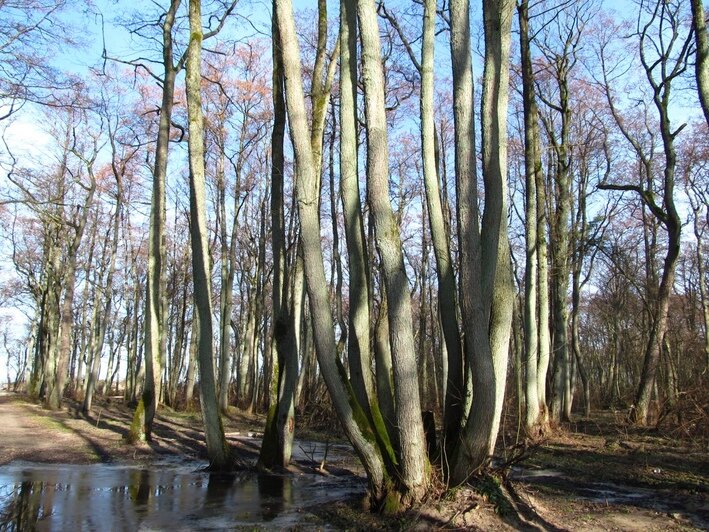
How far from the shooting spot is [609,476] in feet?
28.2

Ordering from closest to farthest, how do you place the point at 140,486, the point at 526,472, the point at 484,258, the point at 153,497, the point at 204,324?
1. the point at 484,258
2. the point at 153,497
3. the point at 140,486
4. the point at 526,472
5. the point at 204,324

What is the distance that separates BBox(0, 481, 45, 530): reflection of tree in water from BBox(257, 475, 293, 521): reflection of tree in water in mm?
2416

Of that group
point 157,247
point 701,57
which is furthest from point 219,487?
point 701,57

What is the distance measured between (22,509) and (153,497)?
1.60m

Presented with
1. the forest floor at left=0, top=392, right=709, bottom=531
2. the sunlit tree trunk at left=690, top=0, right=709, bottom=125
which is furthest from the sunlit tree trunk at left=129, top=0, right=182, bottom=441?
the sunlit tree trunk at left=690, top=0, right=709, bottom=125

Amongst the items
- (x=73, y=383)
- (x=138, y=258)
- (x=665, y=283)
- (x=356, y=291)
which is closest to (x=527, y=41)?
(x=665, y=283)

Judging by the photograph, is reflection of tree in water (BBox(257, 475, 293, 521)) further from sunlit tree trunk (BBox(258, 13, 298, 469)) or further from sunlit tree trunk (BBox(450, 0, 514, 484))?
sunlit tree trunk (BBox(450, 0, 514, 484))

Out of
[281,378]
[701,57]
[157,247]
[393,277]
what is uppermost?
[701,57]

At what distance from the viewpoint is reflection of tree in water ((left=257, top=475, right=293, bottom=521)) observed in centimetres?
677

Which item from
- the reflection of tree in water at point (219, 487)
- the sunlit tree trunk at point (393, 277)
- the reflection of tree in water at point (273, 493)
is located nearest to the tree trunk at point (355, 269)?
the sunlit tree trunk at point (393, 277)

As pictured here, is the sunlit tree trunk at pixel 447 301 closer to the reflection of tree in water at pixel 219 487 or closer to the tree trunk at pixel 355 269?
the tree trunk at pixel 355 269

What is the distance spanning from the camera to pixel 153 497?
7566mm

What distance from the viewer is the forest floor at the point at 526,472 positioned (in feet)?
18.6

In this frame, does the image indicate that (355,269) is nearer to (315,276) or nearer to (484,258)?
(315,276)
